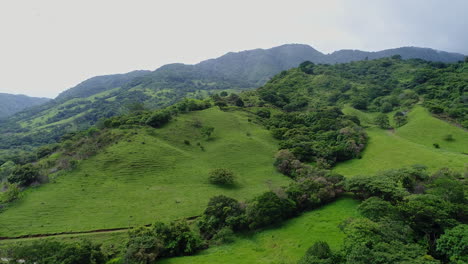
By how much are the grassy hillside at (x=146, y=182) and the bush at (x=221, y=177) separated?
6.12ft

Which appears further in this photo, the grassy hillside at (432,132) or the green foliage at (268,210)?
the grassy hillside at (432,132)

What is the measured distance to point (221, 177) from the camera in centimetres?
5822

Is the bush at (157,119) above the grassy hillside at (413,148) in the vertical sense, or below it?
above

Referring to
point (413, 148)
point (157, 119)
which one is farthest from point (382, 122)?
point (157, 119)

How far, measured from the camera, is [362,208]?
35.4m

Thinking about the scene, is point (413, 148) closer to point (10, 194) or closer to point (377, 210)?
point (377, 210)

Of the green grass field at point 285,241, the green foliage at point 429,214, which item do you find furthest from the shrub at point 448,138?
the green foliage at point 429,214

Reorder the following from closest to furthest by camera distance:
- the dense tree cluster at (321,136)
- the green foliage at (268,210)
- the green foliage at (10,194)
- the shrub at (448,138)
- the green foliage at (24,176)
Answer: the green foliage at (268,210) → the green foliage at (10,194) → the green foliage at (24,176) → the dense tree cluster at (321,136) → the shrub at (448,138)

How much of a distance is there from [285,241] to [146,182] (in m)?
36.1

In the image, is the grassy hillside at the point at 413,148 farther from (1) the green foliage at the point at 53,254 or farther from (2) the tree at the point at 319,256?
(1) the green foliage at the point at 53,254

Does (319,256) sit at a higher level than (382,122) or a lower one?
lower

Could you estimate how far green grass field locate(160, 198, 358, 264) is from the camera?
1266 inches

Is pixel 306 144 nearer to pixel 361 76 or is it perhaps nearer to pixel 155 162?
pixel 155 162

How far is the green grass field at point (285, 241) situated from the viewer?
105 ft
